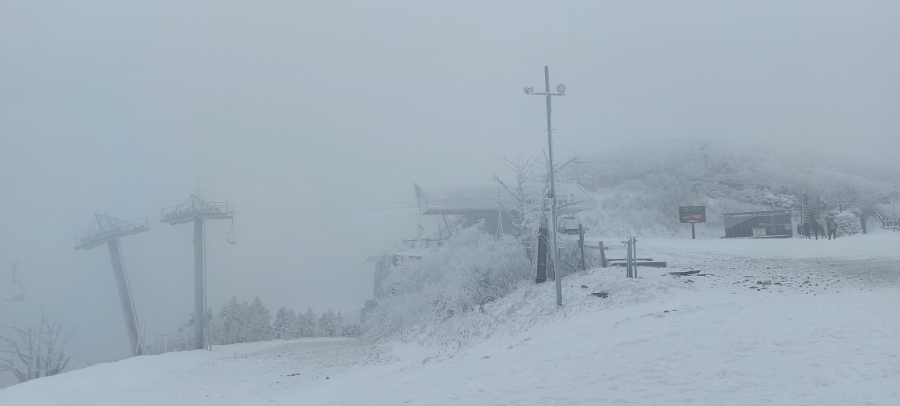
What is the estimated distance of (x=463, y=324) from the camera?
23.5m

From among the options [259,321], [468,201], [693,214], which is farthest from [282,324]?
[693,214]

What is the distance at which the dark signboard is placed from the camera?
4475cm

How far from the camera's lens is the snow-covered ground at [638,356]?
31.6 ft

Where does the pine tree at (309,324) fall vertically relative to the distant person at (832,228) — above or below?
below

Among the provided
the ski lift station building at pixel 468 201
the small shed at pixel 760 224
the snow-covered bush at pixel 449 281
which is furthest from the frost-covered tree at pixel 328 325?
the small shed at pixel 760 224

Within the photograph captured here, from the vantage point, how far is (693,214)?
45312mm

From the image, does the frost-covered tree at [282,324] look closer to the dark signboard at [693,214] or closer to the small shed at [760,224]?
the dark signboard at [693,214]

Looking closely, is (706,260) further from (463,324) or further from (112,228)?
(112,228)

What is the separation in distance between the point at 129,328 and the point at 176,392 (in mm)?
25318

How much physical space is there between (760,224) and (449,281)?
27.9 meters

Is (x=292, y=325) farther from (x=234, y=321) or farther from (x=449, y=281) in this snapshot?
(x=449, y=281)

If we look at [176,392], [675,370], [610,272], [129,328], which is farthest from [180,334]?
[675,370]

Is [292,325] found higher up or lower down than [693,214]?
lower down

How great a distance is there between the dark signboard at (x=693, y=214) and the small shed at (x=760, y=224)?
3745 mm
